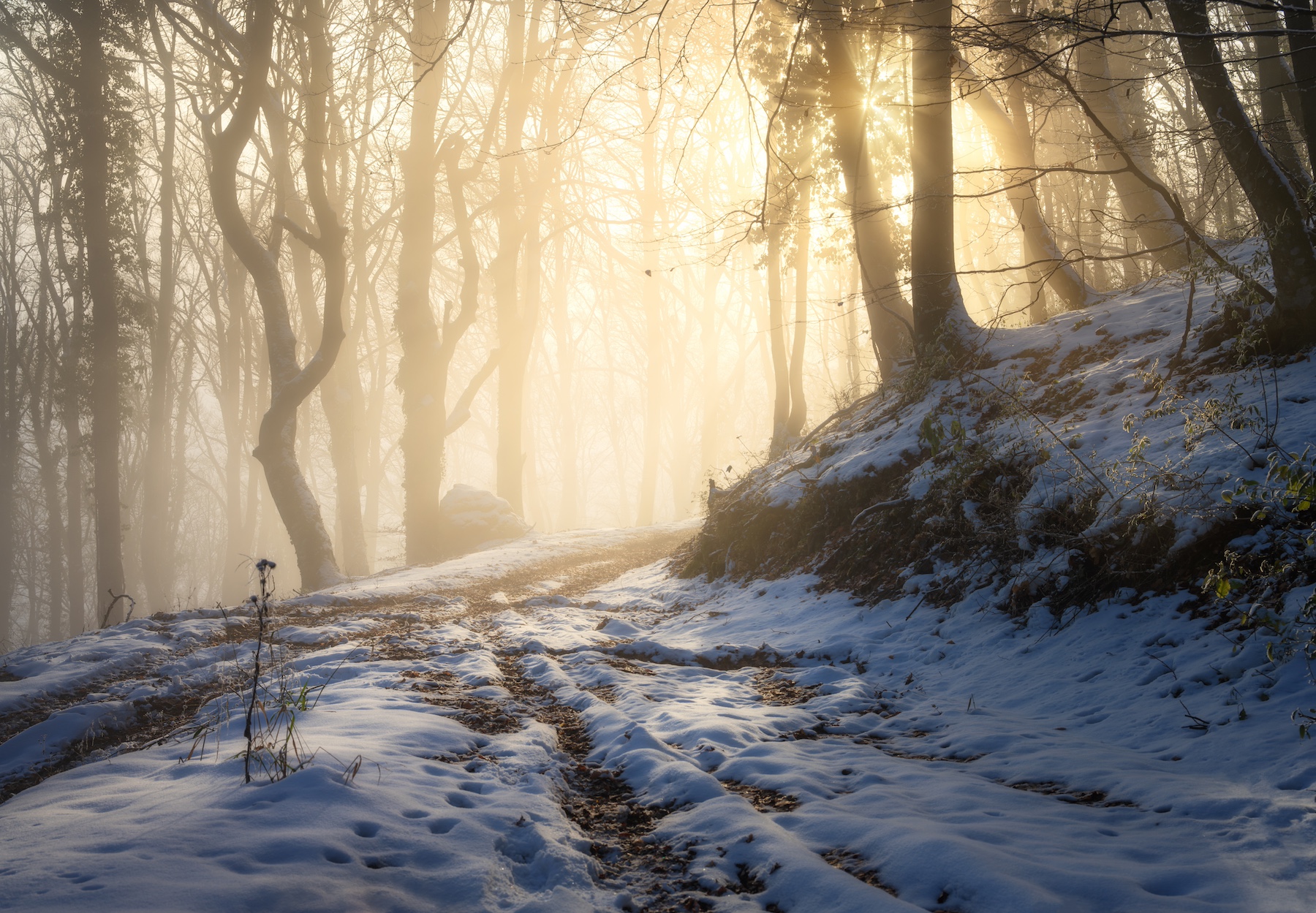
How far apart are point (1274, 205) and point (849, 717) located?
5.07m

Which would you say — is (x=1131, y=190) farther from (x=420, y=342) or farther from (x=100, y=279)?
(x=100, y=279)

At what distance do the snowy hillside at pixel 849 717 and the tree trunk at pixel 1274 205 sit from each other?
363 mm

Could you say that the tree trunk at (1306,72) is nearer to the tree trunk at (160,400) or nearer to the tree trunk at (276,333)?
the tree trunk at (276,333)

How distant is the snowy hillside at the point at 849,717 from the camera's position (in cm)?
223

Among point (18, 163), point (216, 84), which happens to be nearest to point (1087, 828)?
point (216, 84)

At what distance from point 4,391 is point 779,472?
27.8 m

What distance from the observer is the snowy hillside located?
2232 mm

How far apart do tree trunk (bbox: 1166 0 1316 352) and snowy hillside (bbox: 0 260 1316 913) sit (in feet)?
1.19

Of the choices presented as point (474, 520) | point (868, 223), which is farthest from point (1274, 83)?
point (474, 520)

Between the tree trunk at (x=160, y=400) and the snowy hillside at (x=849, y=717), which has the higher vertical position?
the tree trunk at (x=160, y=400)

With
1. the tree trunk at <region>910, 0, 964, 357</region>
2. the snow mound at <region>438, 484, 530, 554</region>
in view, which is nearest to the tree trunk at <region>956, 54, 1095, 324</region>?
the tree trunk at <region>910, 0, 964, 357</region>

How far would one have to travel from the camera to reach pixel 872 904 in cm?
205

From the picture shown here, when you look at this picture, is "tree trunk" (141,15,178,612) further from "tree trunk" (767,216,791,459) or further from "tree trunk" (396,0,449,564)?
"tree trunk" (767,216,791,459)

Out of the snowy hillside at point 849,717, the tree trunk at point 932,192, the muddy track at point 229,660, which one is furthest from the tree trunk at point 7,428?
the tree trunk at point 932,192
